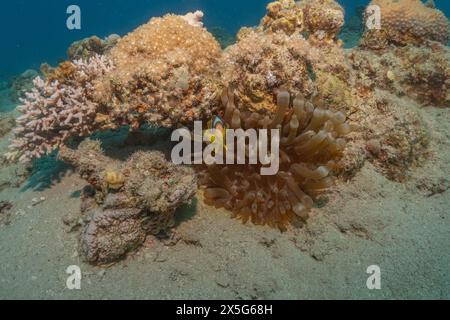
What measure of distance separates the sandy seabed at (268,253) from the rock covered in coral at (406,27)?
3.22m

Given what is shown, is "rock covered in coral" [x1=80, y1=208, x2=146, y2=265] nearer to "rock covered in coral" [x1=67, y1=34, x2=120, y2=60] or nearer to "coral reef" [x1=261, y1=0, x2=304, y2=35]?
"coral reef" [x1=261, y1=0, x2=304, y2=35]

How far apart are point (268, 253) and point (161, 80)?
88.3 inches

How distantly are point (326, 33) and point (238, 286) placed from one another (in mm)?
4257

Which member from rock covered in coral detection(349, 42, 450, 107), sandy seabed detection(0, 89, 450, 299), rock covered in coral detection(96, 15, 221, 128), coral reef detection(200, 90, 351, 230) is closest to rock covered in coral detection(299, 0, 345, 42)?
Result: rock covered in coral detection(349, 42, 450, 107)

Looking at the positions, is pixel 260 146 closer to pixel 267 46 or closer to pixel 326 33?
pixel 267 46

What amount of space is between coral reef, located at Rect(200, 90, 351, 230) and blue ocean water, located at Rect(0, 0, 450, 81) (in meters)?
48.5

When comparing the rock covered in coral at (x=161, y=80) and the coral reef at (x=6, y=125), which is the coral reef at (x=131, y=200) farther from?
the coral reef at (x=6, y=125)

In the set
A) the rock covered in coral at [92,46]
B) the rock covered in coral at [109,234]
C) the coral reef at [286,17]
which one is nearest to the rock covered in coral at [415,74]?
the coral reef at [286,17]

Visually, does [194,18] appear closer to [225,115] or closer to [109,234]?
[225,115]

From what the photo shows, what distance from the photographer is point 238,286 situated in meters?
3.09

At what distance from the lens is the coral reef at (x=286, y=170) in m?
3.44
